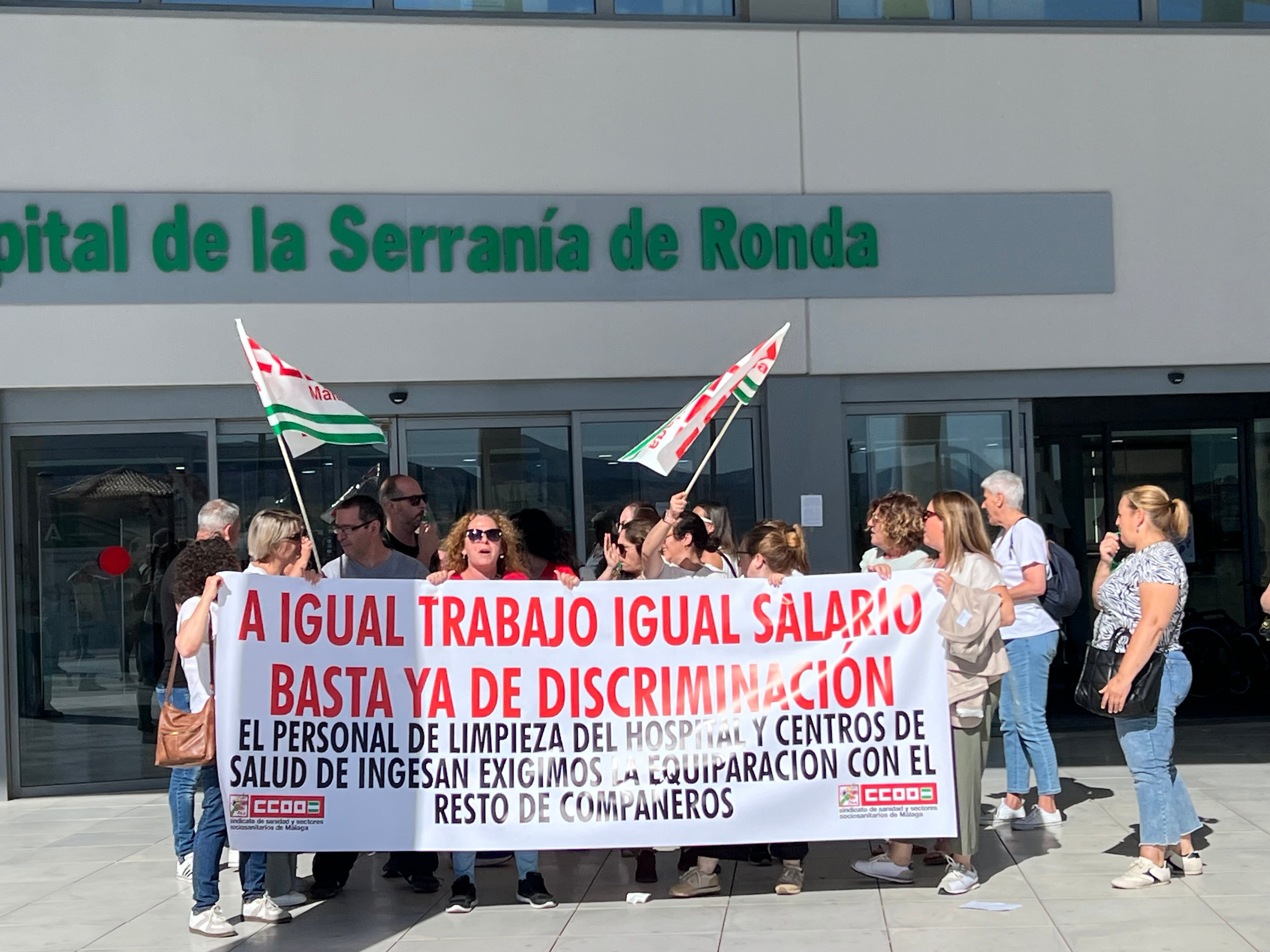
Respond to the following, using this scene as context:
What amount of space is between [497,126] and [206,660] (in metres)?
5.17

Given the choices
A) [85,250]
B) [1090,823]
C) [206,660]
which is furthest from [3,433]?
[1090,823]

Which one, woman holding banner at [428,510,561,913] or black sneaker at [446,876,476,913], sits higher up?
woman holding banner at [428,510,561,913]

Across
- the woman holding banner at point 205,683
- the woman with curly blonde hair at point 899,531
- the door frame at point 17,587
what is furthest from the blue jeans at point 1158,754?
the door frame at point 17,587

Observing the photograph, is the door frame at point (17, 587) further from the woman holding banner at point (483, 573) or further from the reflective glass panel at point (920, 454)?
the reflective glass panel at point (920, 454)

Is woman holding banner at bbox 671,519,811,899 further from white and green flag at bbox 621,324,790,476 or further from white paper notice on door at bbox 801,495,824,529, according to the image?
white paper notice on door at bbox 801,495,824,529

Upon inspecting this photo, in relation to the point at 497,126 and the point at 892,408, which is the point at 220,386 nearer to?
the point at 497,126

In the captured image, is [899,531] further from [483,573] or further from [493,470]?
[493,470]

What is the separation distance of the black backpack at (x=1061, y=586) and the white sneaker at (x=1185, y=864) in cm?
160

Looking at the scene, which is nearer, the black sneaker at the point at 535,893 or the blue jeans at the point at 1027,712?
the black sneaker at the point at 535,893

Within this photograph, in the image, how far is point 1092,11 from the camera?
10602 millimetres

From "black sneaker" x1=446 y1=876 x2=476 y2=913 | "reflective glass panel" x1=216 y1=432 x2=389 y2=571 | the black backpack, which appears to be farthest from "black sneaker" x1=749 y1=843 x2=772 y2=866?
"reflective glass panel" x1=216 y1=432 x2=389 y2=571

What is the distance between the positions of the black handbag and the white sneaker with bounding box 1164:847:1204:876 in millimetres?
803

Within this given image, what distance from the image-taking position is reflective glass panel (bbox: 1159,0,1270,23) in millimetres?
10664

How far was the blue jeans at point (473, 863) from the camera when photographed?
20.7 feet
